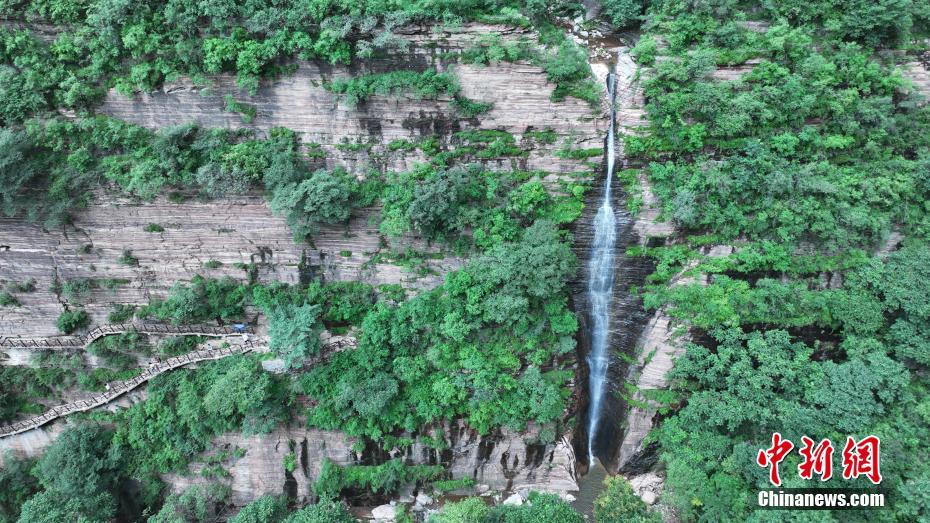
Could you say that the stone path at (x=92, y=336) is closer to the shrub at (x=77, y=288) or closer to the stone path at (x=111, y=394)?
the stone path at (x=111, y=394)

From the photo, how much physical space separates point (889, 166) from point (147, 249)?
2382 centimetres

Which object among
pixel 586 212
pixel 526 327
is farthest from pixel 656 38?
pixel 526 327

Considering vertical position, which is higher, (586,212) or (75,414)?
(586,212)

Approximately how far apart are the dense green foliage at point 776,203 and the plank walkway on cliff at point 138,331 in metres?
11.6

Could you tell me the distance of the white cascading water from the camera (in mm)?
15211

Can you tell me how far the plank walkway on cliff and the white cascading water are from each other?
8.47m

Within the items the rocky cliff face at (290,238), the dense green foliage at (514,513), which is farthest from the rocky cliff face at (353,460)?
the dense green foliage at (514,513)

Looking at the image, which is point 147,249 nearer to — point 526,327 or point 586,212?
point 526,327

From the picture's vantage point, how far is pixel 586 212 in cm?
1548

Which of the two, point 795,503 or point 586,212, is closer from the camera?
point 795,503

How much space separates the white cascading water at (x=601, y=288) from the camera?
15.2m

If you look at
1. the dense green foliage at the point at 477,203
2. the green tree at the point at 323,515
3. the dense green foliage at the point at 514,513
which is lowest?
the green tree at the point at 323,515

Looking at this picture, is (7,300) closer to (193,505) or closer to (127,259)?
(127,259)

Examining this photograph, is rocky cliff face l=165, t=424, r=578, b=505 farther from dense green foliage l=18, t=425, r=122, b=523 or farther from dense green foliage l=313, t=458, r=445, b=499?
dense green foliage l=18, t=425, r=122, b=523
